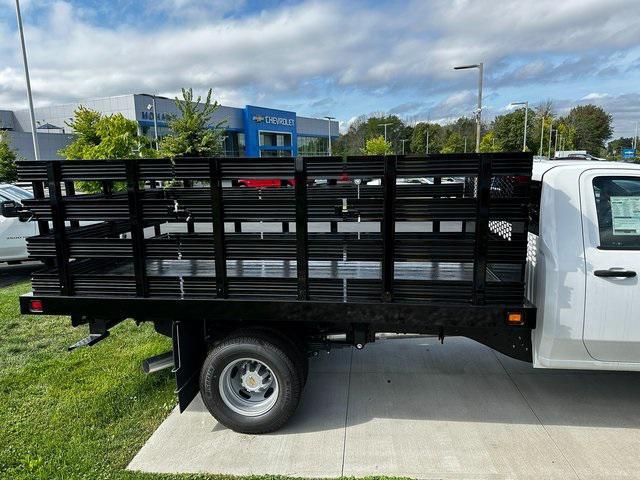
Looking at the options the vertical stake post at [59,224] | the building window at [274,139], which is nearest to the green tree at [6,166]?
the vertical stake post at [59,224]

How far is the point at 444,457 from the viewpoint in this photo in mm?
3309

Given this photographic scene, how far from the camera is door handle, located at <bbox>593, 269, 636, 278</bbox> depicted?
310 centimetres

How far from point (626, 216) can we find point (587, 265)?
1.52 ft

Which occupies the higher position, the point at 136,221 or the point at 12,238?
the point at 136,221

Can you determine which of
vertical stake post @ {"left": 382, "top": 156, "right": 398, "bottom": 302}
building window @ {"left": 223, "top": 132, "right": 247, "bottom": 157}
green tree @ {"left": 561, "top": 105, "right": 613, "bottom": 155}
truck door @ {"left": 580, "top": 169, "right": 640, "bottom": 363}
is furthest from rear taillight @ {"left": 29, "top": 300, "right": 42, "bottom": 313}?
green tree @ {"left": 561, "top": 105, "right": 613, "bottom": 155}

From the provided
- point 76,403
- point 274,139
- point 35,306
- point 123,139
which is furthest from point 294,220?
point 274,139

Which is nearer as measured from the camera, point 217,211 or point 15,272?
point 217,211

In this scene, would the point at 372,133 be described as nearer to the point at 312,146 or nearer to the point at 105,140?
the point at 312,146

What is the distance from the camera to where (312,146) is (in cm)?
8044

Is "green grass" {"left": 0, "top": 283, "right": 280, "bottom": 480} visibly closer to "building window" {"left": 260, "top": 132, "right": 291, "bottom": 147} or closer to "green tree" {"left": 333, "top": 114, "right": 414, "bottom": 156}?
"building window" {"left": 260, "top": 132, "right": 291, "bottom": 147}

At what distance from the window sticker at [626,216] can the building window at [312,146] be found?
72521 mm

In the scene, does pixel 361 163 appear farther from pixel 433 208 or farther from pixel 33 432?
pixel 33 432

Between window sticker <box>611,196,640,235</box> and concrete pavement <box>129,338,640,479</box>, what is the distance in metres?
1.56

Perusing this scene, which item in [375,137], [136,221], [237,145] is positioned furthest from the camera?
[375,137]
